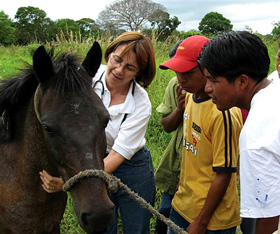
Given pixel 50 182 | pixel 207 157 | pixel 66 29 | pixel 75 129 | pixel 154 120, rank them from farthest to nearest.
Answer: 1. pixel 66 29
2. pixel 154 120
3. pixel 207 157
4. pixel 50 182
5. pixel 75 129

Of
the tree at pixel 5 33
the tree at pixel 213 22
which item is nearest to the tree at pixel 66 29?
the tree at pixel 5 33

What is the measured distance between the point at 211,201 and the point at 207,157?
28 centimetres

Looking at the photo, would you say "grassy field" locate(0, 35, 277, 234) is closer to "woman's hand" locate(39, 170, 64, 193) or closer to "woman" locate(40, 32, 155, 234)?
"woman" locate(40, 32, 155, 234)

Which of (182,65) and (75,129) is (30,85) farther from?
(182,65)

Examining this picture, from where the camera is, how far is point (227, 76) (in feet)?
4.84

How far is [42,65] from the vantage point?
1.70 metres

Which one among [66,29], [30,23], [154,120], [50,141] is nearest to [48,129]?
[50,141]

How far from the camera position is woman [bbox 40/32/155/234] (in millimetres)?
2176

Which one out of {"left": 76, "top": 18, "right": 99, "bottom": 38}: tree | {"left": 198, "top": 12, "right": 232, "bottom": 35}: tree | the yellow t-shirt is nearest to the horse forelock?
the yellow t-shirt

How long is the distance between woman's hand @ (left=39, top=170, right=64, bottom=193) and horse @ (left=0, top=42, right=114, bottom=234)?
48 mm

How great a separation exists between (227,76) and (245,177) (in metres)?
0.51

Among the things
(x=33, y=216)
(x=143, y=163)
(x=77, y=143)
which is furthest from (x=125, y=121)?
(x=33, y=216)

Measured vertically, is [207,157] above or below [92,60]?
below

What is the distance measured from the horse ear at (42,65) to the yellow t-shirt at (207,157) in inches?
38.2
